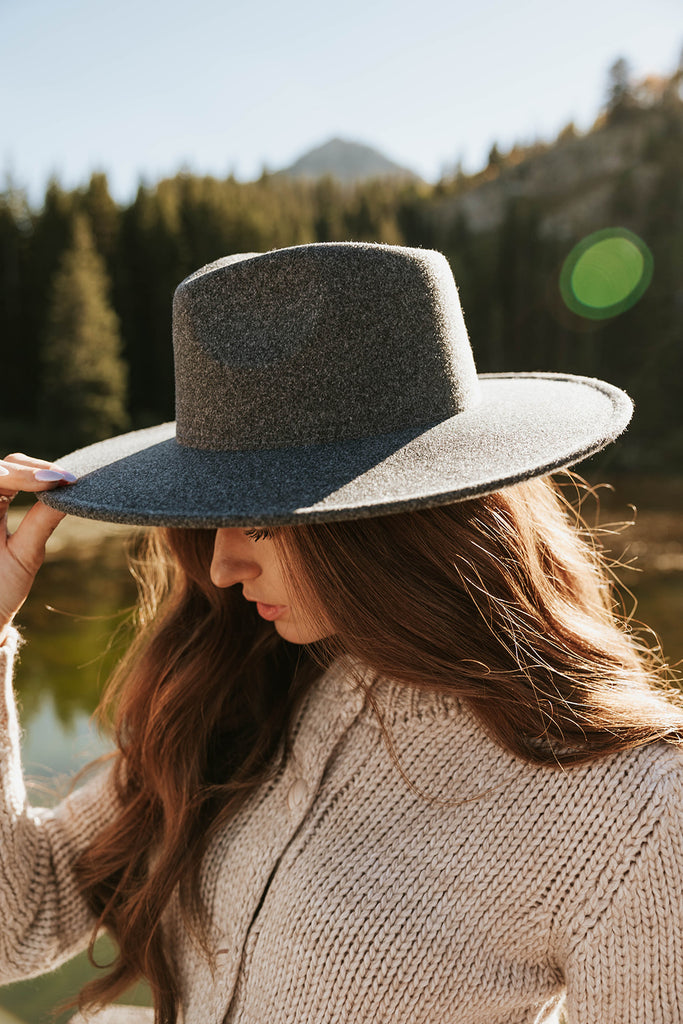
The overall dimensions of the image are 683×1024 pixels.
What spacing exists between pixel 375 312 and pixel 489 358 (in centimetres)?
2477

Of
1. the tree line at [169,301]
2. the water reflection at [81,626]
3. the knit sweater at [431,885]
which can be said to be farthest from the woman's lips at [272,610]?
the tree line at [169,301]

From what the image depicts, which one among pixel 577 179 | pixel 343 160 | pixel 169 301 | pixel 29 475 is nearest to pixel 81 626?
pixel 29 475

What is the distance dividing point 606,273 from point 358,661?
33455 millimetres

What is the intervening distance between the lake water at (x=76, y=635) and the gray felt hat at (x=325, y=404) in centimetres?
99

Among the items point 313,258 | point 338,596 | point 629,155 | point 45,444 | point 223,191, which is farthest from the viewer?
point 629,155

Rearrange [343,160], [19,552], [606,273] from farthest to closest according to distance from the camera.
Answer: [343,160]
[606,273]
[19,552]

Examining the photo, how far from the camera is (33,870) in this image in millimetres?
1152

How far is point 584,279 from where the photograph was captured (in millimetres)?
29328

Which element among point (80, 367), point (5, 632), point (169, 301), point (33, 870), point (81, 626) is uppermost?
point (5, 632)

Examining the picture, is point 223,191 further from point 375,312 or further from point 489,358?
point 375,312

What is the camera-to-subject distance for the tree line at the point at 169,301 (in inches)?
642

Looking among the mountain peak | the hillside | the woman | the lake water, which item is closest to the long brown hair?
the woman

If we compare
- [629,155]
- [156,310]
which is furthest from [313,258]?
[629,155]

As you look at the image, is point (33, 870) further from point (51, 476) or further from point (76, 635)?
point (76, 635)
